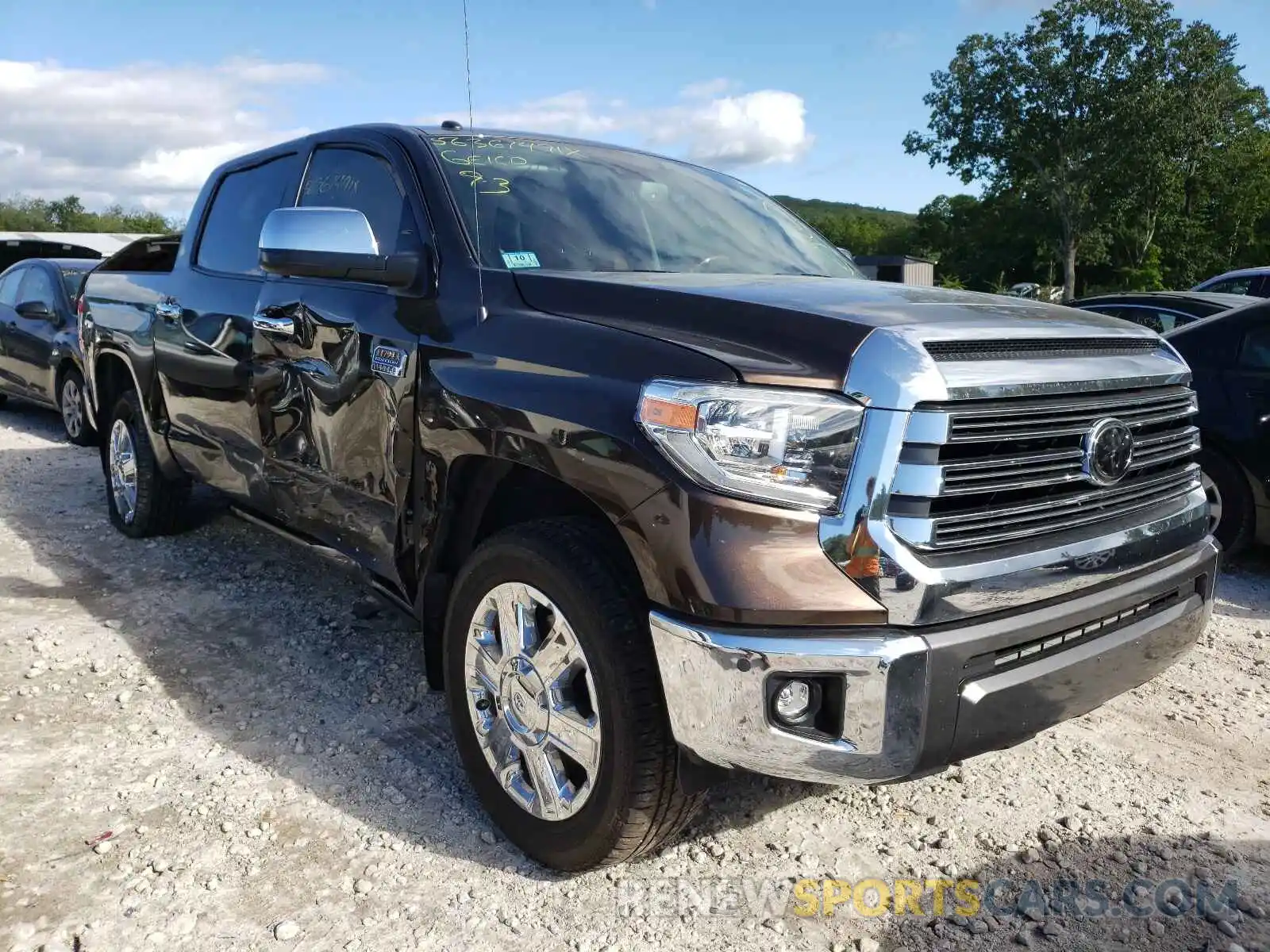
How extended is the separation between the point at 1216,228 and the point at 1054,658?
179 feet

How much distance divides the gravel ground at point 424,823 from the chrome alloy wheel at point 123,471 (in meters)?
1.33

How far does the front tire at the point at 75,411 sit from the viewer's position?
27.4 feet

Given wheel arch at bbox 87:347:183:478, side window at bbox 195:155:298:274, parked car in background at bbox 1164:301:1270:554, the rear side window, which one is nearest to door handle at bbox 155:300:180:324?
side window at bbox 195:155:298:274

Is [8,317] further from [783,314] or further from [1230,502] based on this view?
[1230,502]

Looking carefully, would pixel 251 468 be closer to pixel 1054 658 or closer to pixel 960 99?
pixel 1054 658

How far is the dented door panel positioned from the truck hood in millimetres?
535

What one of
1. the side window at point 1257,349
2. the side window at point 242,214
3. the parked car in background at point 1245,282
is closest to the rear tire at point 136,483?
the side window at point 242,214

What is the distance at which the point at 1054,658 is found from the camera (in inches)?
89.6

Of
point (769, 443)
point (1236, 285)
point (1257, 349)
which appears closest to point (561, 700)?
point (769, 443)

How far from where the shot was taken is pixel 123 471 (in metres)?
5.50

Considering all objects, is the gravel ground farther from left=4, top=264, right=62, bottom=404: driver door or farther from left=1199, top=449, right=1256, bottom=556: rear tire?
left=4, top=264, right=62, bottom=404: driver door

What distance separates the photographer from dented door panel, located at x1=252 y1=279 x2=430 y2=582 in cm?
300

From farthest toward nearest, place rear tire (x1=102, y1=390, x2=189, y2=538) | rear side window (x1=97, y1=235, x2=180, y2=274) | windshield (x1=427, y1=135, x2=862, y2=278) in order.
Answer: rear side window (x1=97, y1=235, x2=180, y2=274), rear tire (x1=102, y1=390, x2=189, y2=538), windshield (x1=427, y1=135, x2=862, y2=278)

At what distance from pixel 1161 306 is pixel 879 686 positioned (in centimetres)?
793
